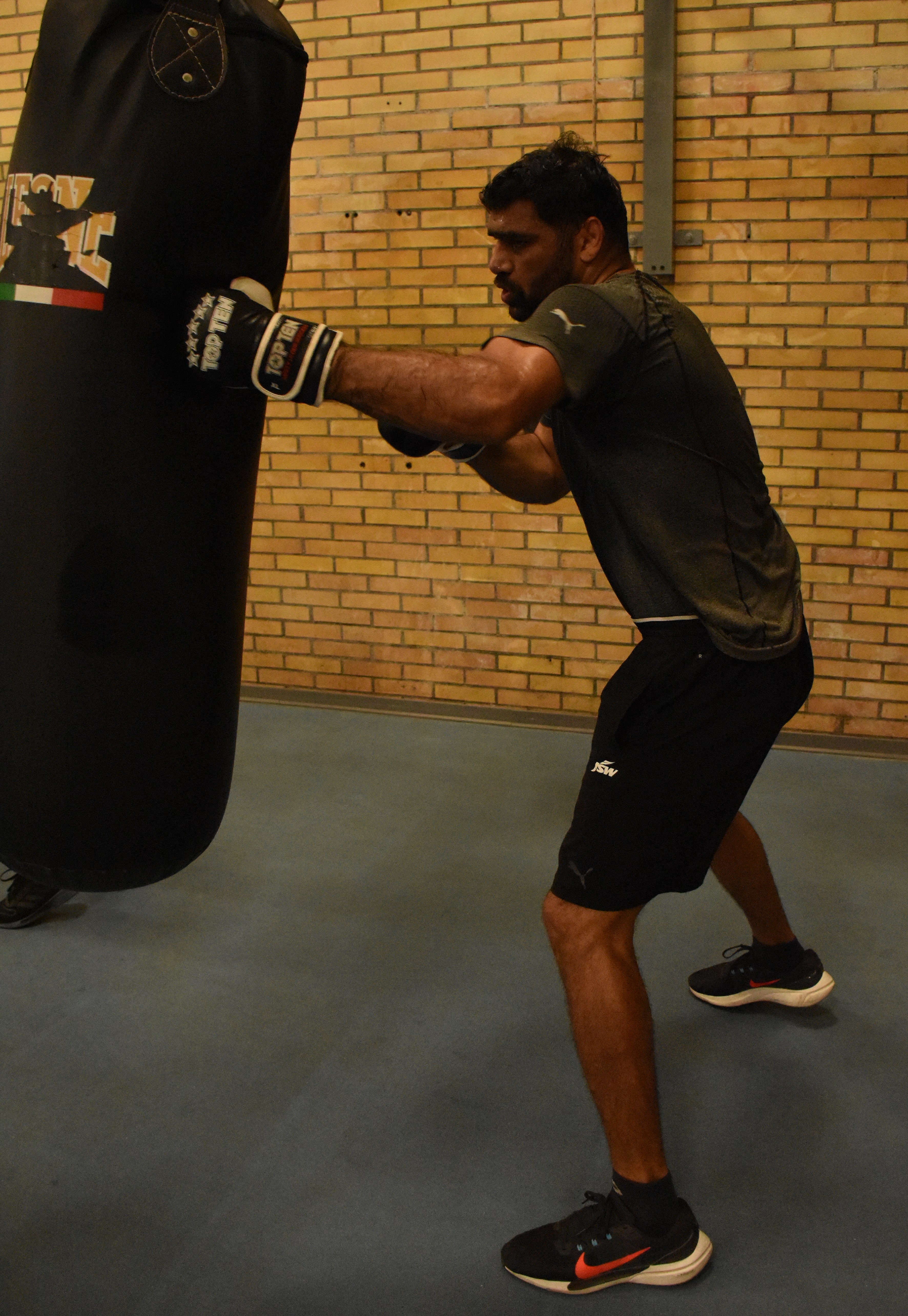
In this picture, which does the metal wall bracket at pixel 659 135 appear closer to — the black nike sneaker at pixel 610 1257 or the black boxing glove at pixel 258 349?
the black boxing glove at pixel 258 349

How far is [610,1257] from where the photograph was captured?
5.29 feet

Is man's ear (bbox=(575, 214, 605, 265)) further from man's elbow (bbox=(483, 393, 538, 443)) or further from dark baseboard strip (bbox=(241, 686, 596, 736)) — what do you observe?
dark baseboard strip (bbox=(241, 686, 596, 736))

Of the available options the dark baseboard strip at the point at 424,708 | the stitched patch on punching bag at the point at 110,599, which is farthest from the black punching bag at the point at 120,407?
the dark baseboard strip at the point at 424,708

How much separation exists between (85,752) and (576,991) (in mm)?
821

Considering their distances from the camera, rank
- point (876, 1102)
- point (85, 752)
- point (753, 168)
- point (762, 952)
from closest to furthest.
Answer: point (85, 752), point (876, 1102), point (762, 952), point (753, 168)

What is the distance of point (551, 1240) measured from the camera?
165 centimetres

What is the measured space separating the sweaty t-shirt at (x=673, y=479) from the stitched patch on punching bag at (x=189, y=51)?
0.52 meters

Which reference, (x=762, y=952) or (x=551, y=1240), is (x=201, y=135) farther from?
(x=762, y=952)

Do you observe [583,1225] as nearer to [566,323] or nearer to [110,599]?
[110,599]

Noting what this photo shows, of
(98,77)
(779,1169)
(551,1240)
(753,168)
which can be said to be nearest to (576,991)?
(551,1240)

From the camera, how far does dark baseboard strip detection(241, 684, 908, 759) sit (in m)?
3.73

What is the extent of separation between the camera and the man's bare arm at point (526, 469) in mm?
1968

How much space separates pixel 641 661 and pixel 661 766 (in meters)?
0.17

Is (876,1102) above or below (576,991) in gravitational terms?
below
